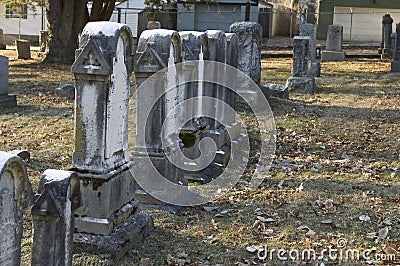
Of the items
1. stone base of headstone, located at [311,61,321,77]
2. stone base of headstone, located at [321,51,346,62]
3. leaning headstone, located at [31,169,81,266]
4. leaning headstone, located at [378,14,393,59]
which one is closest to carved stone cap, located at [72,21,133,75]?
leaning headstone, located at [31,169,81,266]

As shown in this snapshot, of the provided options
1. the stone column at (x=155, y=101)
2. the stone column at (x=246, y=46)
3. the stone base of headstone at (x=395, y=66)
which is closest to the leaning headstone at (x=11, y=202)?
the stone column at (x=155, y=101)

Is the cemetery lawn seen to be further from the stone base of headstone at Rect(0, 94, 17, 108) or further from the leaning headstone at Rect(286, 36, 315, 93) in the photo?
the leaning headstone at Rect(286, 36, 315, 93)

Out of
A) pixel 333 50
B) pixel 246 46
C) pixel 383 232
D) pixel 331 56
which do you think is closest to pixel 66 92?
pixel 246 46

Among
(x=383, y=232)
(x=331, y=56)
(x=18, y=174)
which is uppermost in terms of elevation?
(x=331, y=56)

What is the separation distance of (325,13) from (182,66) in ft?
103

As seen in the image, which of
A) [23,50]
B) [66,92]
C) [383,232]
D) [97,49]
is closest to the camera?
[97,49]

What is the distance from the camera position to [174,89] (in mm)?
7445

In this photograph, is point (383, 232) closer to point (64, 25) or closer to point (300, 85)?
point (300, 85)

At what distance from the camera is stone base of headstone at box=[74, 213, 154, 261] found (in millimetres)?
5621

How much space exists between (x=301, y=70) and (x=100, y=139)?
1225cm

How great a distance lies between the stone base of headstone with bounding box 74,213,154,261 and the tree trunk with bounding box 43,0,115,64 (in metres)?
17.6

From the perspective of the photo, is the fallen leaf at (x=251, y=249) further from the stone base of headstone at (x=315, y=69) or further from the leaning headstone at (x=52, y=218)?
the stone base of headstone at (x=315, y=69)

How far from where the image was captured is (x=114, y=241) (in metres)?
5.70

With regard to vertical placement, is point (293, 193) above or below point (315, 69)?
below
